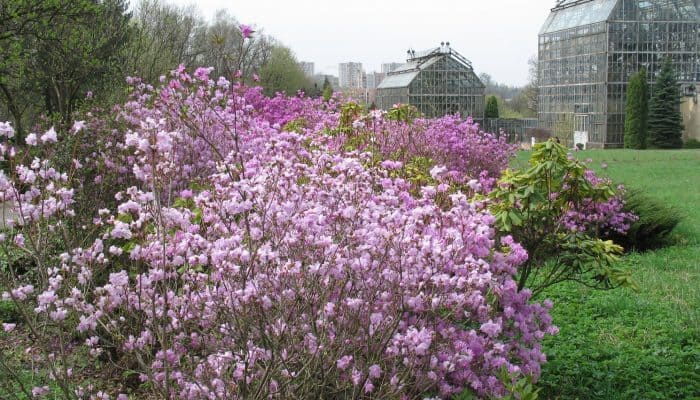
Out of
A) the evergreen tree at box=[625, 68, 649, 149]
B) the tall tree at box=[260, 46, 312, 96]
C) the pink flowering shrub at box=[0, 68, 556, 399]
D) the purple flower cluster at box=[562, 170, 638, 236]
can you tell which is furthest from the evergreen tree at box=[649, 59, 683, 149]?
the pink flowering shrub at box=[0, 68, 556, 399]

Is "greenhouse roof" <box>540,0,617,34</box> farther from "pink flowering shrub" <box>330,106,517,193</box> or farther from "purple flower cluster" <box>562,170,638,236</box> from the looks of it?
"purple flower cluster" <box>562,170,638,236</box>

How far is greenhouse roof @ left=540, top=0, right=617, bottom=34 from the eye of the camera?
30669mm

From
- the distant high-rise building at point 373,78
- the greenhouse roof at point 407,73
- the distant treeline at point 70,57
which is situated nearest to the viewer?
the distant treeline at point 70,57

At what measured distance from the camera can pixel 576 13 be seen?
3288cm

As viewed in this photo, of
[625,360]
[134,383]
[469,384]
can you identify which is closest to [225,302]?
[469,384]

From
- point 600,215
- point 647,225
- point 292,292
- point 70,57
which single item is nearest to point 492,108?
point 70,57

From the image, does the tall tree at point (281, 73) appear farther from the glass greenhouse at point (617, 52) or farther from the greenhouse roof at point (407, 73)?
the glass greenhouse at point (617, 52)

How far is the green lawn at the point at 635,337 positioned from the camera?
4355 millimetres

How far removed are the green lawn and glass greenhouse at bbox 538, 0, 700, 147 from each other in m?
23.1

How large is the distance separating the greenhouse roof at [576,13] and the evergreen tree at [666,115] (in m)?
3.61

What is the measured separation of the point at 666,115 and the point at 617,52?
143 inches

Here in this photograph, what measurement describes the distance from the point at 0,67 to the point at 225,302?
6.93m

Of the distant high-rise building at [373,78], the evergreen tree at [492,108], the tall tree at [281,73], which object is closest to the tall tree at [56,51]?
the tall tree at [281,73]

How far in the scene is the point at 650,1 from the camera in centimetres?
3033
